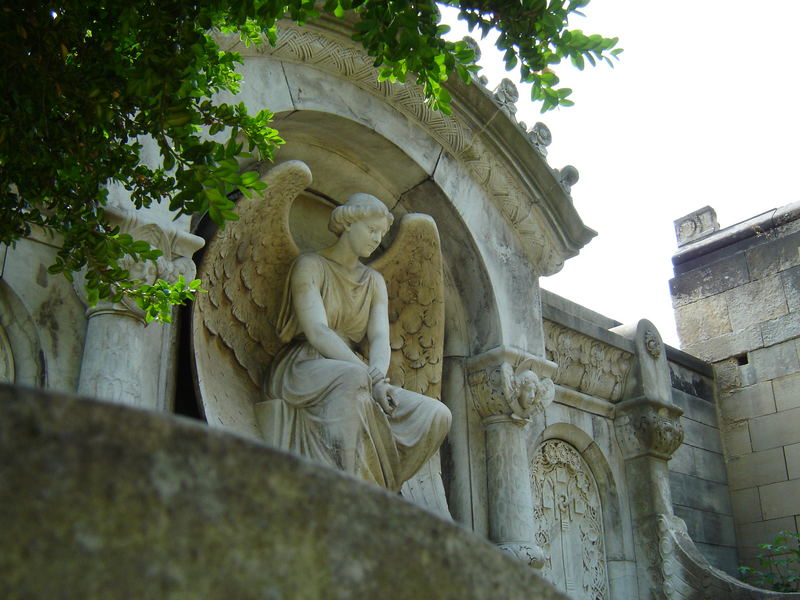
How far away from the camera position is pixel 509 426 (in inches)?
220

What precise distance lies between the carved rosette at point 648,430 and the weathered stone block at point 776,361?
1.93 meters

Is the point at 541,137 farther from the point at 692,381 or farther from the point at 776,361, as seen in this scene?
the point at 776,361

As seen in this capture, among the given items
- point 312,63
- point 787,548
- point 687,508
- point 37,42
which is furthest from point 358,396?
point 787,548

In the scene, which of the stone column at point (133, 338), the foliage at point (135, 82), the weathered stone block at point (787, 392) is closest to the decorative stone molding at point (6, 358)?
the stone column at point (133, 338)

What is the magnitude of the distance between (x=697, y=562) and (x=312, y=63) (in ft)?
14.5

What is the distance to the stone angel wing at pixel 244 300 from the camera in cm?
448

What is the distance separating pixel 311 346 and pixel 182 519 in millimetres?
3823

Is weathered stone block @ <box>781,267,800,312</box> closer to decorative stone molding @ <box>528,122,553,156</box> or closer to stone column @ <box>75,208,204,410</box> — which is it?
decorative stone molding @ <box>528,122,553,156</box>

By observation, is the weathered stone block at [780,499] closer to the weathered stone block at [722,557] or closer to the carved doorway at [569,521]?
the weathered stone block at [722,557]

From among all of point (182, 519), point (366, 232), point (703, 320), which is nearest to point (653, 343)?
point (703, 320)

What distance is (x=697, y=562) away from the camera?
6.50 m

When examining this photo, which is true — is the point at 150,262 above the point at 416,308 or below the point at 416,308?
below

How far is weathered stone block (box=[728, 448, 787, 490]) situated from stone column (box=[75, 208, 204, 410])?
613 cm

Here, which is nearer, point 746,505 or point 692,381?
point 746,505
